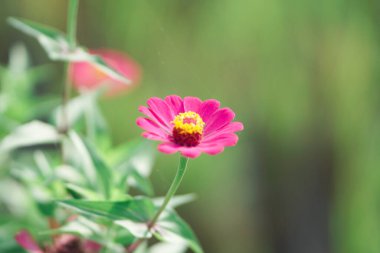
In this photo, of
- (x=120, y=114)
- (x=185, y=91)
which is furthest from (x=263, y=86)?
(x=120, y=114)

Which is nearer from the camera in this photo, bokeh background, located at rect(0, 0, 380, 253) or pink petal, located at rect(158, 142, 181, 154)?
pink petal, located at rect(158, 142, 181, 154)

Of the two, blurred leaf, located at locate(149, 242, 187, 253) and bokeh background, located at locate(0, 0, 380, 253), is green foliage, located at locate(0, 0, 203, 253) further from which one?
bokeh background, located at locate(0, 0, 380, 253)

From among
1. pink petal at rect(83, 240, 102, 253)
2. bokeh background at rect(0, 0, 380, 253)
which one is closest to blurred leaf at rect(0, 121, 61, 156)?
pink petal at rect(83, 240, 102, 253)

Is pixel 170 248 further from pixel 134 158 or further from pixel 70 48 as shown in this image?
pixel 70 48

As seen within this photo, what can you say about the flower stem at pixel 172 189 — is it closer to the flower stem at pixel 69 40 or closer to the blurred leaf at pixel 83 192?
the blurred leaf at pixel 83 192

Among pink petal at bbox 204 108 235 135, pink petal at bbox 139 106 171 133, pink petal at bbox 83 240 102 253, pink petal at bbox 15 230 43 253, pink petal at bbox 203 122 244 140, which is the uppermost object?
pink petal at bbox 204 108 235 135

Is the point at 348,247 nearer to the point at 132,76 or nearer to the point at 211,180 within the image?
the point at 211,180

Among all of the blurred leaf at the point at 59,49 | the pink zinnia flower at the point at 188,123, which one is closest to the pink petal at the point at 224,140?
the pink zinnia flower at the point at 188,123

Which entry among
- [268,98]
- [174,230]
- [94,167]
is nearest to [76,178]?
[94,167]
